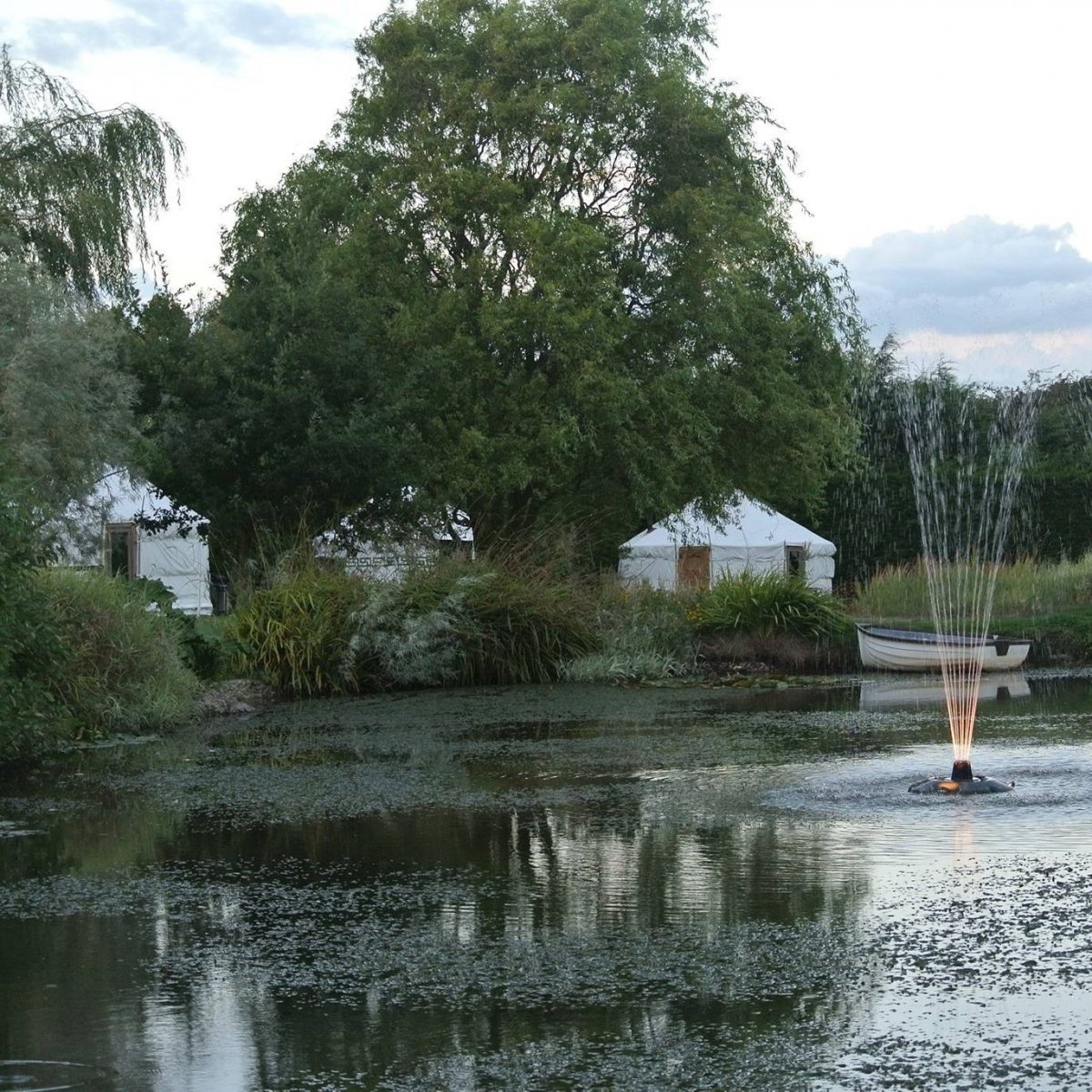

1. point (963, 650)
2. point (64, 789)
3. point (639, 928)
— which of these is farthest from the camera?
point (963, 650)

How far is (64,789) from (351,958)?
6244mm

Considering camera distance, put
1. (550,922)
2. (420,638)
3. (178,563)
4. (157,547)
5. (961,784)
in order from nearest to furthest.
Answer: (550,922) < (961,784) < (420,638) < (157,547) < (178,563)

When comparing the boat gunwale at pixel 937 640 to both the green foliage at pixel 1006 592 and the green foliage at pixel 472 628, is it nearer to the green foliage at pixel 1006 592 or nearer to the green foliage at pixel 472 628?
the green foliage at pixel 472 628

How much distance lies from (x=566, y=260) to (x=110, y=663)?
16656 millimetres

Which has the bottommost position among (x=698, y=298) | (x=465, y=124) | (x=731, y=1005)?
(x=731, y=1005)

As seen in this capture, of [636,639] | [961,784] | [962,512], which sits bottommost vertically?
[961,784]

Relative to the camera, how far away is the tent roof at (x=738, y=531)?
3538 centimetres

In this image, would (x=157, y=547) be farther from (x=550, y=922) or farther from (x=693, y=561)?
(x=550, y=922)

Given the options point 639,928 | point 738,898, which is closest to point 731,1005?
point 639,928

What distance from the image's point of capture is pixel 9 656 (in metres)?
12.9

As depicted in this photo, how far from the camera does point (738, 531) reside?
36188 millimetres

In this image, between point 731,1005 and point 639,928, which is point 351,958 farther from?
point 731,1005

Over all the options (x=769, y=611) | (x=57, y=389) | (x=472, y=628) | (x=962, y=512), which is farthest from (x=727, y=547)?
(x=57, y=389)

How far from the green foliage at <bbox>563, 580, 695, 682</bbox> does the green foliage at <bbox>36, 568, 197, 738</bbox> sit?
6492 mm
